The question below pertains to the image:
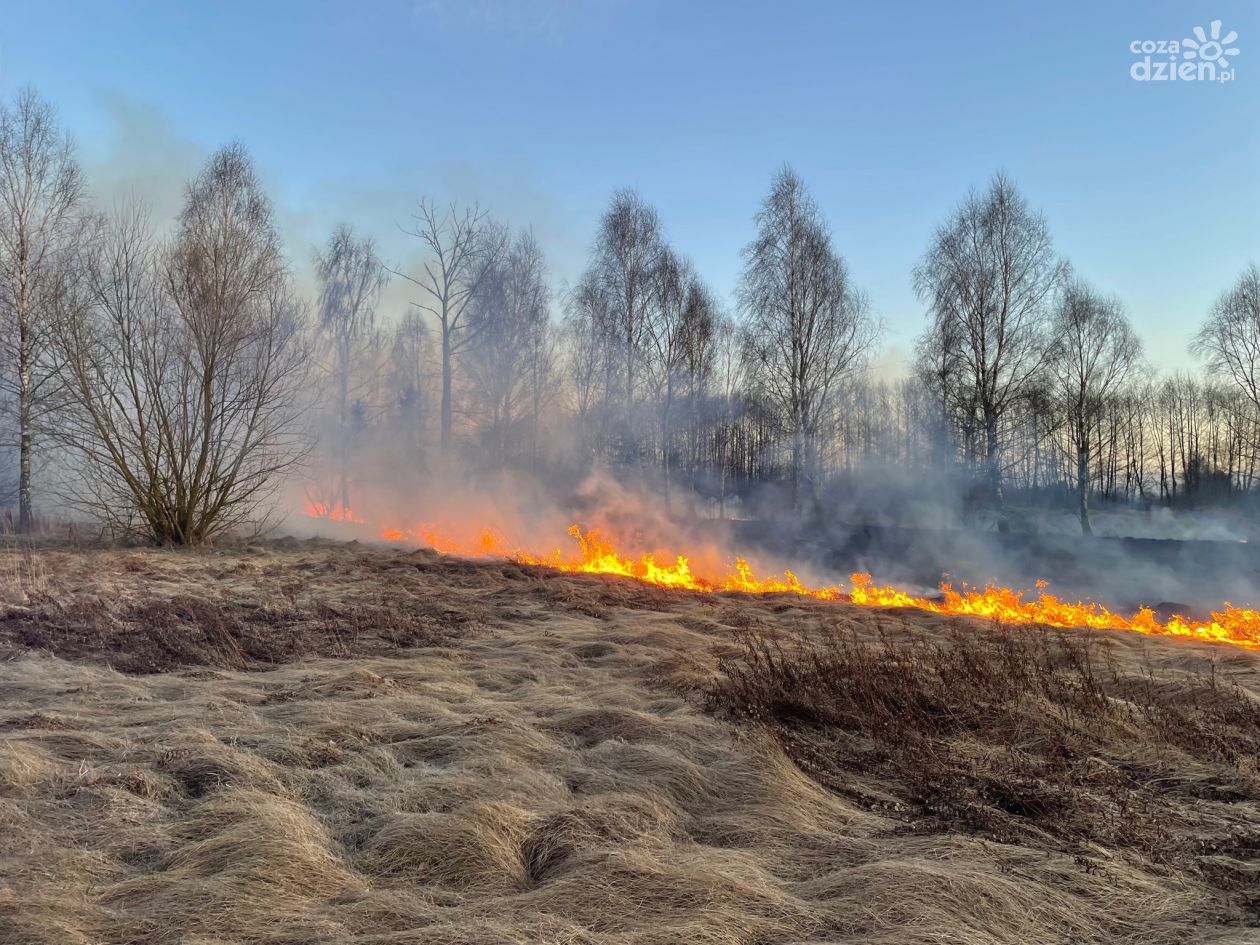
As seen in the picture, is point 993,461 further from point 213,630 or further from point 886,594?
point 213,630

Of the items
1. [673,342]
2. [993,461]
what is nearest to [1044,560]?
[993,461]

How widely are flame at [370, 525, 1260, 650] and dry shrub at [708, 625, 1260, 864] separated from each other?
3330 millimetres

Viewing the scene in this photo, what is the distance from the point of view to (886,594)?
1270cm

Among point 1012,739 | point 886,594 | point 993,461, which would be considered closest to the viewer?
point 1012,739

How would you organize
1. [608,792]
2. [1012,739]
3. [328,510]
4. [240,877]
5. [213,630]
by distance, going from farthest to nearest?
[328,510], [213,630], [1012,739], [608,792], [240,877]

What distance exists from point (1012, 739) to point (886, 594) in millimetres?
8457

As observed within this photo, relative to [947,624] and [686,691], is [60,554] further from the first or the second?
[947,624]

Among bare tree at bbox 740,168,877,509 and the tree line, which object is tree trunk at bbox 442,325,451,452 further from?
bare tree at bbox 740,168,877,509

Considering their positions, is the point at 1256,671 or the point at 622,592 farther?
the point at 622,592

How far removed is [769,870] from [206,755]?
10.2ft

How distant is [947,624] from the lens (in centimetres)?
893

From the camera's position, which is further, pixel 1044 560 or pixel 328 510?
pixel 328 510

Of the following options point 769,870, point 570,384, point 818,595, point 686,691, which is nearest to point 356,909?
point 769,870

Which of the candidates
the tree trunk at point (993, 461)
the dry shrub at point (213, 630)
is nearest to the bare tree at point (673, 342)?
the tree trunk at point (993, 461)
